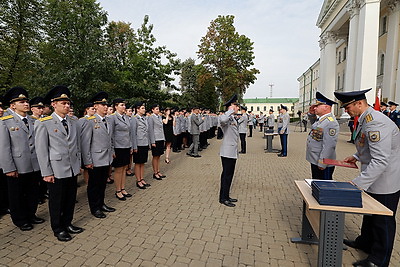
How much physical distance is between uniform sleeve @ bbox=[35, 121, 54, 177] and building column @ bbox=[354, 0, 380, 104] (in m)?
21.0

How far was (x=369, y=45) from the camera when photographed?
18.2 metres

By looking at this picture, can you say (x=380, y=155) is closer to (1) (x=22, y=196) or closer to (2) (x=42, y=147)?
(2) (x=42, y=147)

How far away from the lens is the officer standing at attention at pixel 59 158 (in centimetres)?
330

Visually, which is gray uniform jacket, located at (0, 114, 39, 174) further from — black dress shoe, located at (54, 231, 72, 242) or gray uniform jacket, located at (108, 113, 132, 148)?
gray uniform jacket, located at (108, 113, 132, 148)

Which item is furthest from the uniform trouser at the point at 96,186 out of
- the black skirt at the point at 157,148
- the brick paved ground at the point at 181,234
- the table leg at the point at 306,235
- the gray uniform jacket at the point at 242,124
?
the gray uniform jacket at the point at 242,124

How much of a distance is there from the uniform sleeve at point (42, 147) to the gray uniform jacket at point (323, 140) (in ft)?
13.7

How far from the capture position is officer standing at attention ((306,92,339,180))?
12.8ft

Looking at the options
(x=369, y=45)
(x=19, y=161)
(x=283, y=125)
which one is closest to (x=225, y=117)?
(x=19, y=161)

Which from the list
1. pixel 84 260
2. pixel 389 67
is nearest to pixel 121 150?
pixel 84 260

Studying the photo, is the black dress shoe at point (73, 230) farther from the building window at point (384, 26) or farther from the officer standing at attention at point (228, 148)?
the building window at point (384, 26)

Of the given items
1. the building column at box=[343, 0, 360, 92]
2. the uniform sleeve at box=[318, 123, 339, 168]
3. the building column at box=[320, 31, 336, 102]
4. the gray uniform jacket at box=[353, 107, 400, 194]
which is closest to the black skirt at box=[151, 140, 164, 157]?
the uniform sleeve at box=[318, 123, 339, 168]

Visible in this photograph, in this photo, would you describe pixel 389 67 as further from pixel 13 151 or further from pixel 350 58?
pixel 13 151

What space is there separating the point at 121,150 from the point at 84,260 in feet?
7.83

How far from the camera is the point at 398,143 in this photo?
2561 millimetres
